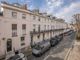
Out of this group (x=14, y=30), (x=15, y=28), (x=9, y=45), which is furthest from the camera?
(x=15, y=28)

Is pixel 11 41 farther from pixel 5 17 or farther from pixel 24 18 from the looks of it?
pixel 24 18

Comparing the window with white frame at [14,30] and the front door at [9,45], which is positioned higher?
the window with white frame at [14,30]

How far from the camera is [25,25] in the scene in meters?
26.1

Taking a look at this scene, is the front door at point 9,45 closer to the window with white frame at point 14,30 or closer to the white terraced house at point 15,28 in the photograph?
the white terraced house at point 15,28

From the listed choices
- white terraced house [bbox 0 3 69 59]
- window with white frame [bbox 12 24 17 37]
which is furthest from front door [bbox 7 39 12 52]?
window with white frame [bbox 12 24 17 37]

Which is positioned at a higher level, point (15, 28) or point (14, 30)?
point (15, 28)

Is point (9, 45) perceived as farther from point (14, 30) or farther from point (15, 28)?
point (15, 28)

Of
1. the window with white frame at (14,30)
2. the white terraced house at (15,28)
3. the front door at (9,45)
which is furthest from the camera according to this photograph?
the window with white frame at (14,30)

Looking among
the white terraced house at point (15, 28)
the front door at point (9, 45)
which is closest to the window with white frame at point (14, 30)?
the white terraced house at point (15, 28)

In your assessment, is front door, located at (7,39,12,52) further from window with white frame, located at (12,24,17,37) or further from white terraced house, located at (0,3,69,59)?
window with white frame, located at (12,24,17,37)

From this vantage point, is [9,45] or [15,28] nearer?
[9,45]

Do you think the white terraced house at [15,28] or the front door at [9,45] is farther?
the front door at [9,45]

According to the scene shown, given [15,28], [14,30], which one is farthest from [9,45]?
[15,28]

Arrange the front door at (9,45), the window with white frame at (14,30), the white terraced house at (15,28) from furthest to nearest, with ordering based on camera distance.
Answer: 1. the window with white frame at (14,30)
2. the front door at (9,45)
3. the white terraced house at (15,28)
